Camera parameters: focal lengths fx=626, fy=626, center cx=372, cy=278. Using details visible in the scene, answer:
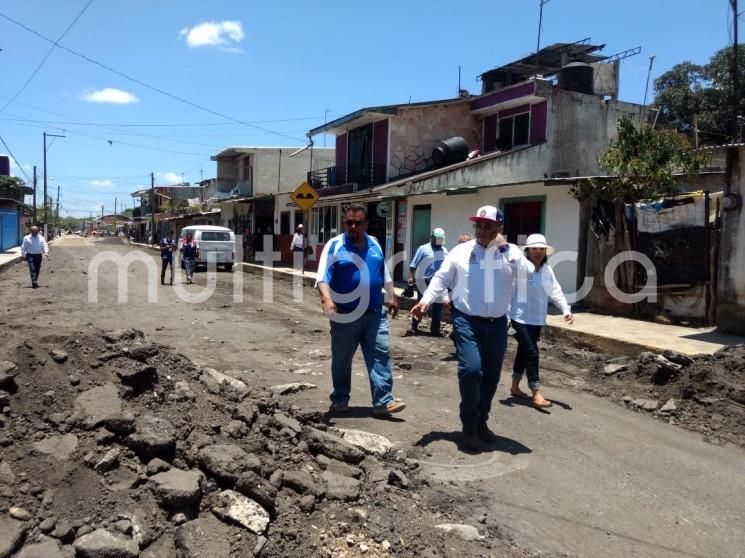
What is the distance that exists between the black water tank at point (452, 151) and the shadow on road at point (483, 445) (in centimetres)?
1819

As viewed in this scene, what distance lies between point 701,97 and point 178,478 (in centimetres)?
3268

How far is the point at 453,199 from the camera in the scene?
55.8 feet

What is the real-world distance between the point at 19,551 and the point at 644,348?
25.6 ft

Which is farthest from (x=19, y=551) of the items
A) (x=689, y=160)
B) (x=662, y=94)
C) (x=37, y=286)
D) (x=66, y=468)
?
(x=662, y=94)

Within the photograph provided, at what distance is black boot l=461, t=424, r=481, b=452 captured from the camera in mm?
4734

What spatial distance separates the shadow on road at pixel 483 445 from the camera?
4.79m

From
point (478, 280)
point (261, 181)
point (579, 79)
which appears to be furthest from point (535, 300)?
point (261, 181)

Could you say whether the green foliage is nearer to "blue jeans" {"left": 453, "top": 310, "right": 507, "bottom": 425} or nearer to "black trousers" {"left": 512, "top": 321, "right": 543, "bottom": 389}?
"black trousers" {"left": 512, "top": 321, "right": 543, "bottom": 389}

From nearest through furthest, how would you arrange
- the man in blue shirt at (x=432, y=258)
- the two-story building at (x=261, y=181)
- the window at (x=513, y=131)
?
the man in blue shirt at (x=432, y=258) → the window at (x=513, y=131) → the two-story building at (x=261, y=181)

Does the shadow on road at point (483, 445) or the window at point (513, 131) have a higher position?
the window at point (513, 131)

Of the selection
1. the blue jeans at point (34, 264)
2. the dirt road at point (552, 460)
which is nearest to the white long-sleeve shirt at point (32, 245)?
the blue jeans at point (34, 264)

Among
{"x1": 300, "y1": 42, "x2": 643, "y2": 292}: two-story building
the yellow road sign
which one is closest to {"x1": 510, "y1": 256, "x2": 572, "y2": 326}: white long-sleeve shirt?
{"x1": 300, "y1": 42, "x2": 643, "y2": 292}: two-story building

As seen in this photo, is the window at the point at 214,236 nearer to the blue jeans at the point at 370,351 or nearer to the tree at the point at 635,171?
the tree at the point at 635,171

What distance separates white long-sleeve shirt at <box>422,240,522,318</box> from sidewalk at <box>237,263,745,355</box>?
4488 millimetres
